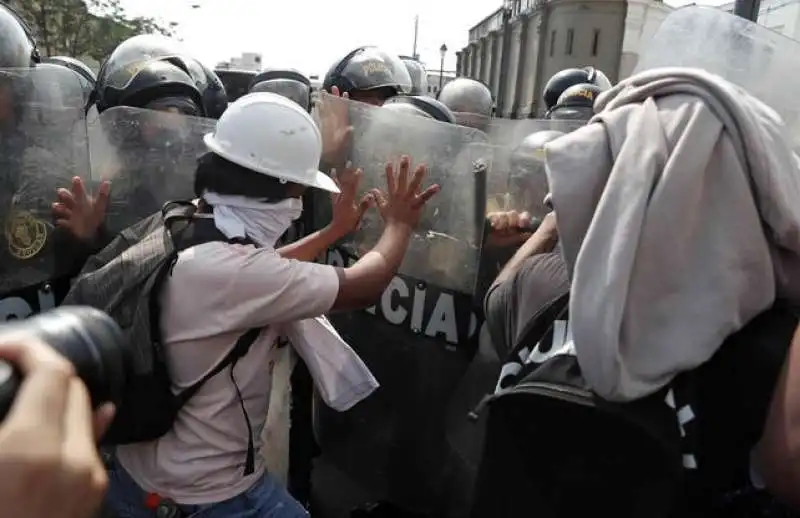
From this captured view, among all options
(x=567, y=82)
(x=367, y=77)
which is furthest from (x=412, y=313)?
(x=567, y=82)

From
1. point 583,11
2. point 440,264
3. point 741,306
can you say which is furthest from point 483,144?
point 583,11

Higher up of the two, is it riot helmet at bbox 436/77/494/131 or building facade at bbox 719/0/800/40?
building facade at bbox 719/0/800/40

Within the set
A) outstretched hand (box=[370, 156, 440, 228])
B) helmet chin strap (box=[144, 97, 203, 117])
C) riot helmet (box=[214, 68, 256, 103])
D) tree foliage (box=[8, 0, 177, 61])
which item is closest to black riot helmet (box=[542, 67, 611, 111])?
helmet chin strap (box=[144, 97, 203, 117])

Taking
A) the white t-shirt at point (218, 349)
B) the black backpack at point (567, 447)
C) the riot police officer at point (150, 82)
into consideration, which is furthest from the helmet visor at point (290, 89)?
A: the black backpack at point (567, 447)

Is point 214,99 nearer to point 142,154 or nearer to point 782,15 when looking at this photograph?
point 142,154

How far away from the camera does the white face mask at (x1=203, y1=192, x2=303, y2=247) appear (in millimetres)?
1929

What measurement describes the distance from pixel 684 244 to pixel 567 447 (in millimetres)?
409

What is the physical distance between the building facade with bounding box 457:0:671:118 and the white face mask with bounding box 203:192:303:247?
25.8 metres

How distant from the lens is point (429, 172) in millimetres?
2508

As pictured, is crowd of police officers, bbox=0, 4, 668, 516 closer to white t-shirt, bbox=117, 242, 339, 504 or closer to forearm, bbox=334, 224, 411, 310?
forearm, bbox=334, 224, 411, 310

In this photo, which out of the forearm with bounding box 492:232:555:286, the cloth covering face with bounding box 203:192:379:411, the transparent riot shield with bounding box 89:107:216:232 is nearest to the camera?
the forearm with bounding box 492:232:555:286

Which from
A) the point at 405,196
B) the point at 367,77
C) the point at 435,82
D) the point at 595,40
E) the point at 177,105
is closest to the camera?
the point at 405,196

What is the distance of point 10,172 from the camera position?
234cm

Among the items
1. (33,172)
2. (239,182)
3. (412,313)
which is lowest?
(412,313)
